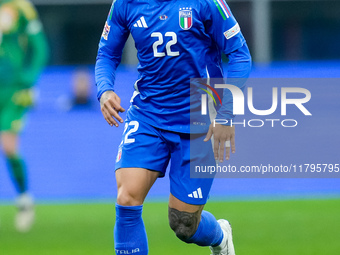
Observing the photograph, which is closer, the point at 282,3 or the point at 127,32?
the point at 127,32

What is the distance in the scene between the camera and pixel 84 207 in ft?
26.6

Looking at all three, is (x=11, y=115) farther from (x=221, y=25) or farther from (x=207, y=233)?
(x=221, y=25)

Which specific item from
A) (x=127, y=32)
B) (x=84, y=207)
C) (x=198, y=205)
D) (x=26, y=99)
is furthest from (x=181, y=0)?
(x=84, y=207)

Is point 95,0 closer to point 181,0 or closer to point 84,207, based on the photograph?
point 84,207

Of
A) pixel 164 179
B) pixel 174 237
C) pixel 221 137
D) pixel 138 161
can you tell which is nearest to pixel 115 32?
pixel 138 161

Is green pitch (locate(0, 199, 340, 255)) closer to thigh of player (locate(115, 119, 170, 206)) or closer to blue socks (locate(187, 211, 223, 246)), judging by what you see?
blue socks (locate(187, 211, 223, 246))

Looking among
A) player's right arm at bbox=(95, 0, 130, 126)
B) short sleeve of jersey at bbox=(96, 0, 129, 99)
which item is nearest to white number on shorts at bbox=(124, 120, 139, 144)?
player's right arm at bbox=(95, 0, 130, 126)

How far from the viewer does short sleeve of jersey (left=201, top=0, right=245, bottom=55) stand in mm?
4371

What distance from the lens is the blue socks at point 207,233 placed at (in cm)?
468

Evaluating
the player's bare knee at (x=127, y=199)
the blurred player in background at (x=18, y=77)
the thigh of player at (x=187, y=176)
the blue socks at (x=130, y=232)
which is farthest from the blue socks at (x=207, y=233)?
the blurred player in background at (x=18, y=77)

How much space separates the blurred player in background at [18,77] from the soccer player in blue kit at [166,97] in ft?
9.19

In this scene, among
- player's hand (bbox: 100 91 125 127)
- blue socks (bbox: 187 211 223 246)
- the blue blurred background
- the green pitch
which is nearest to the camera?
player's hand (bbox: 100 91 125 127)

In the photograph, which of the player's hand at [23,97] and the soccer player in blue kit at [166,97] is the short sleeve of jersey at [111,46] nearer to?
the soccer player in blue kit at [166,97]

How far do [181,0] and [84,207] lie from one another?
4157 mm
